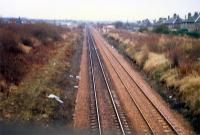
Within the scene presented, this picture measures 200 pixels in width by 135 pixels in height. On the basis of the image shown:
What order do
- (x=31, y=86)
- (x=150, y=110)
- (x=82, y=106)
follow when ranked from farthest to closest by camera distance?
(x=31, y=86)
(x=82, y=106)
(x=150, y=110)

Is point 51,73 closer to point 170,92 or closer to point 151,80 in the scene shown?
point 151,80

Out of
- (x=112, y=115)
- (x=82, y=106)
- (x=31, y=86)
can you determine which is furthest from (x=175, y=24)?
(x=112, y=115)

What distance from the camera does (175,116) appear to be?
700 inches

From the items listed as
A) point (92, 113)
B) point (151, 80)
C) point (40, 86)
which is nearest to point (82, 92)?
point (40, 86)

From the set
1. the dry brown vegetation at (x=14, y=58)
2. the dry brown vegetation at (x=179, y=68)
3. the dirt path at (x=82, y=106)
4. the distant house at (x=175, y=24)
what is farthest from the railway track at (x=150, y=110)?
the distant house at (x=175, y=24)

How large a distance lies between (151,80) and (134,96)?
5686mm

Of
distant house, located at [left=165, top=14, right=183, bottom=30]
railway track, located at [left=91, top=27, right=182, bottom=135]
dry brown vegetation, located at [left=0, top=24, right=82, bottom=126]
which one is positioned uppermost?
distant house, located at [left=165, top=14, right=183, bottom=30]

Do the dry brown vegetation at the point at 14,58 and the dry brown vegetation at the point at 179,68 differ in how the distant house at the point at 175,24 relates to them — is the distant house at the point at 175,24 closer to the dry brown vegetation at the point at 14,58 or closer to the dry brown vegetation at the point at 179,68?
the dry brown vegetation at the point at 179,68

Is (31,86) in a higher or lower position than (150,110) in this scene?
higher

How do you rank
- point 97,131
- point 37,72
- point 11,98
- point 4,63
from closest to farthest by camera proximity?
1. point 97,131
2. point 11,98
3. point 4,63
4. point 37,72

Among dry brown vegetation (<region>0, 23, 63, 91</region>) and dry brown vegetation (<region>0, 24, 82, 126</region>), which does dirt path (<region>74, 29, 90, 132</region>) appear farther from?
dry brown vegetation (<region>0, 23, 63, 91</region>)

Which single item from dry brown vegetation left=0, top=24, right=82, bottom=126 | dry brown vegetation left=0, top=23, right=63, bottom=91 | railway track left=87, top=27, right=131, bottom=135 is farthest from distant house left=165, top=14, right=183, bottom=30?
railway track left=87, top=27, right=131, bottom=135

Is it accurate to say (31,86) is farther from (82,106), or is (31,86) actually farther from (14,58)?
(14,58)

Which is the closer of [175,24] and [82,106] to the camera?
[82,106]
